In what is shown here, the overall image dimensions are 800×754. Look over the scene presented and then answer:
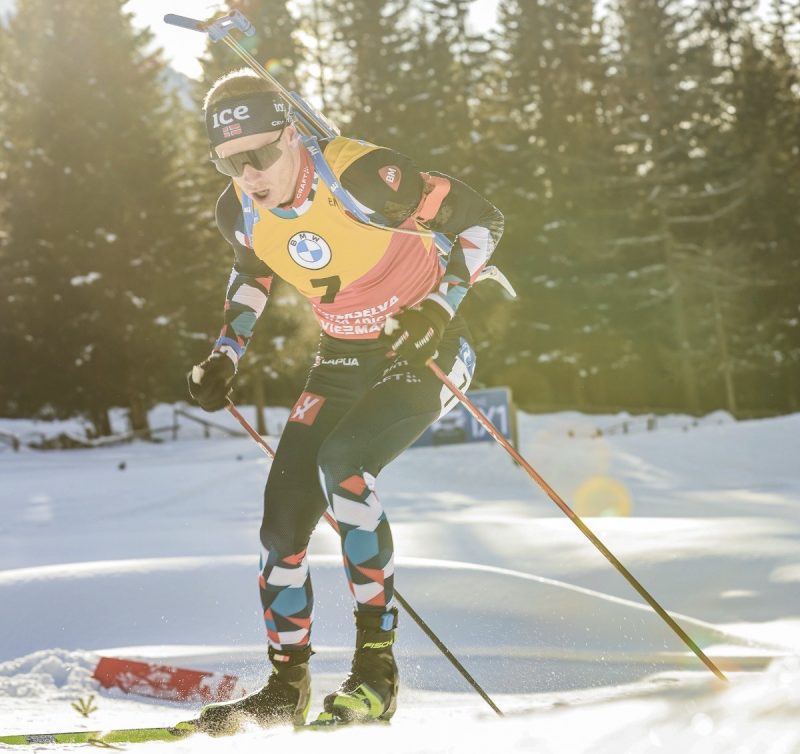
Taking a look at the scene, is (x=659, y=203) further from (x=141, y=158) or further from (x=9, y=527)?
(x=9, y=527)

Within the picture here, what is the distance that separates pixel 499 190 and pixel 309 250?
30.8 meters

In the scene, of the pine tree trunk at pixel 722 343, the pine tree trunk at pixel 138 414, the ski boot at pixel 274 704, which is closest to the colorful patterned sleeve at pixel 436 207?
the ski boot at pixel 274 704

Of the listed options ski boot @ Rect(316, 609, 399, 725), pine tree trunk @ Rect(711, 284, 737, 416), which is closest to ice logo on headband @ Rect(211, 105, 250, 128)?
ski boot @ Rect(316, 609, 399, 725)

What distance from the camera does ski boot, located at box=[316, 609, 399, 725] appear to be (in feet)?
10.2

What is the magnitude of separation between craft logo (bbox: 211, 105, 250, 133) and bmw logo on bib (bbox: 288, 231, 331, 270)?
0.46 metres

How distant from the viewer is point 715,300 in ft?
104

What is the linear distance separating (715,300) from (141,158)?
1821 cm

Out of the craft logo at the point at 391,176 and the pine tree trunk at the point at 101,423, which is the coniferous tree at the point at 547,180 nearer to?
the pine tree trunk at the point at 101,423

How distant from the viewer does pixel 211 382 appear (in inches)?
150

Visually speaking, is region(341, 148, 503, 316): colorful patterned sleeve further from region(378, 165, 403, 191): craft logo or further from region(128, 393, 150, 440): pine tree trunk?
region(128, 393, 150, 440): pine tree trunk

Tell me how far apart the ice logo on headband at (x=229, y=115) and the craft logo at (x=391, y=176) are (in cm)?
51

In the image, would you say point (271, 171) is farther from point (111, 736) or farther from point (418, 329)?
point (111, 736)

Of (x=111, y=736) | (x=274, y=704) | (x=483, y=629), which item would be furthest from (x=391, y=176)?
(x=483, y=629)

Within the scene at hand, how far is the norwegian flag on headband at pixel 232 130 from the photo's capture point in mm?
3424
